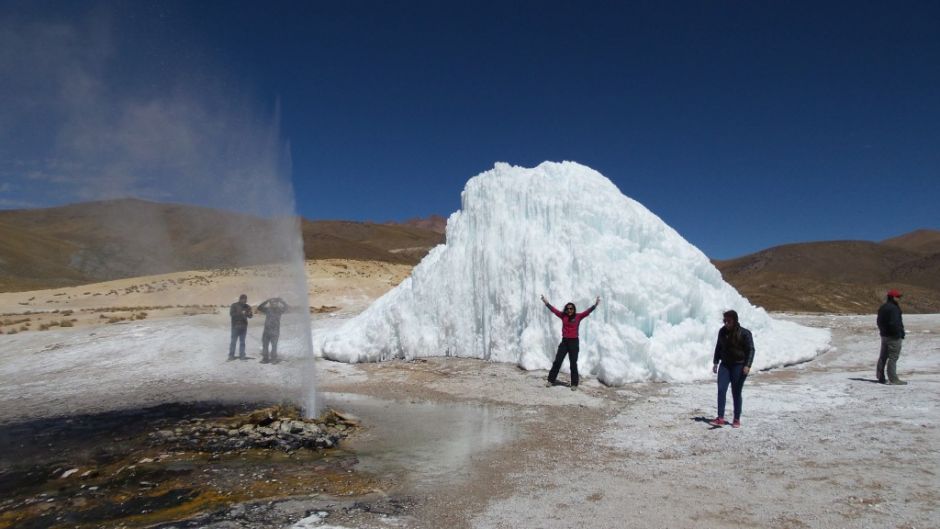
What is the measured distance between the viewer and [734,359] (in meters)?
8.19

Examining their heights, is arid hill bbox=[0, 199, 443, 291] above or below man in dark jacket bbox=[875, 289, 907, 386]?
above

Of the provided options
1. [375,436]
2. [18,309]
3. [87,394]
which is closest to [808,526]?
[375,436]

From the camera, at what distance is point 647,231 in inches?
541

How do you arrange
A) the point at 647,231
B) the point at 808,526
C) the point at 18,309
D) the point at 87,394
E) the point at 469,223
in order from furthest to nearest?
the point at 18,309 → the point at 469,223 → the point at 647,231 → the point at 87,394 → the point at 808,526

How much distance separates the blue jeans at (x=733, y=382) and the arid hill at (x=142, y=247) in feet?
25.4

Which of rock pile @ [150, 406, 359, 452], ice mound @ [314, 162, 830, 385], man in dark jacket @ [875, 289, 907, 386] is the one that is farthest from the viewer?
ice mound @ [314, 162, 830, 385]

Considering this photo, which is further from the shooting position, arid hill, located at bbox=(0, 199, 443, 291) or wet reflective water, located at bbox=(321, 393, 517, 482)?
arid hill, located at bbox=(0, 199, 443, 291)

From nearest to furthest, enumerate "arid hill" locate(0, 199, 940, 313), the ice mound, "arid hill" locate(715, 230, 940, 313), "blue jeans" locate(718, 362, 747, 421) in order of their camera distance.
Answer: "blue jeans" locate(718, 362, 747, 421) < the ice mound < "arid hill" locate(0, 199, 940, 313) < "arid hill" locate(715, 230, 940, 313)

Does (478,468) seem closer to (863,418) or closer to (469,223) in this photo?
(863,418)

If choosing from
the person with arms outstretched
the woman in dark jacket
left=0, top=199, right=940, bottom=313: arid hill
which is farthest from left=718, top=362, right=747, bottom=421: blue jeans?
the person with arms outstretched

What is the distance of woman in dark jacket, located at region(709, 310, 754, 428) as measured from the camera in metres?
8.12

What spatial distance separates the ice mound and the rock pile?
540 centimetres

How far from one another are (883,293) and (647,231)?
47.9 m

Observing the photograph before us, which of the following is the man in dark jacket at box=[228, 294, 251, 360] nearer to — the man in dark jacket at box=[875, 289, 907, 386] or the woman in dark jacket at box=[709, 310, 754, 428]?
the woman in dark jacket at box=[709, 310, 754, 428]
